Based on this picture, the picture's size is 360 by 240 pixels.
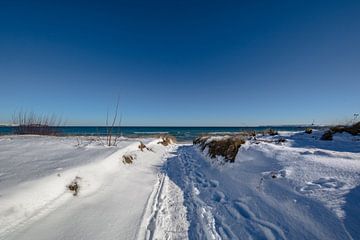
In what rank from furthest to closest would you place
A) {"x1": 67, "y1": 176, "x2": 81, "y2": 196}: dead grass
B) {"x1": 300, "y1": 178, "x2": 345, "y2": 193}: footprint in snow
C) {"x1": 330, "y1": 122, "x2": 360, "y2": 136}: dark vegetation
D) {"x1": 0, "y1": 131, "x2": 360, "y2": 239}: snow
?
1. {"x1": 330, "y1": 122, "x2": 360, "y2": 136}: dark vegetation
2. {"x1": 67, "y1": 176, "x2": 81, "y2": 196}: dead grass
3. {"x1": 300, "y1": 178, "x2": 345, "y2": 193}: footprint in snow
4. {"x1": 0, "y1": 131, "x2": 360, "y2": 239}: snow

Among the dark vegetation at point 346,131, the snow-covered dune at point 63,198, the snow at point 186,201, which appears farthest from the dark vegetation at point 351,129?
the snow-covered dune at point 63,198

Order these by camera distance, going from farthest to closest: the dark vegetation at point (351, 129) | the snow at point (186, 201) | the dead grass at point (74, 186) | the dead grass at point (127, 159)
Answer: the dark vegetation at point (351, 129), the dead grass at point (127, 159), the dead grass at point (74, 186), the snow at point (186, 201)

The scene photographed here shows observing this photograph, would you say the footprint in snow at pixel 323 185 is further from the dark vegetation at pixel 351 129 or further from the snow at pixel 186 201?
the dark vegetation at pixel 351 129

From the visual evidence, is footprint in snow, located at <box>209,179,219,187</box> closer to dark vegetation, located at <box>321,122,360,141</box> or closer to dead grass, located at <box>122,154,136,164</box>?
dead grass, located at <box>122,154,136,164</box>

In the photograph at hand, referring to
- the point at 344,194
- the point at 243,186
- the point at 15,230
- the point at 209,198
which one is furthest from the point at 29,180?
the point at 344,194

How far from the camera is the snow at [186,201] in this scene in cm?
207

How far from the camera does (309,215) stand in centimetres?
209

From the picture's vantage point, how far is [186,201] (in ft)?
10.6

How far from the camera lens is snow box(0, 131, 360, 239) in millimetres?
2068

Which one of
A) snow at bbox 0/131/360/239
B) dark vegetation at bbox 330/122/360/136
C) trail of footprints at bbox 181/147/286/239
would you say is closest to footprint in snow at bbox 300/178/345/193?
snow at bbox 0/131/360/239

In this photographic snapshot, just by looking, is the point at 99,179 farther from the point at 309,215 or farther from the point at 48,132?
the point at 48,132

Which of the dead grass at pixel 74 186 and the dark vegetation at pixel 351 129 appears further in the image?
the dark vegetation at pixel 351 129

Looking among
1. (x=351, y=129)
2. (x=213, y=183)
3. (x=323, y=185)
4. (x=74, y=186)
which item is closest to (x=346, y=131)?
(x=351, y=129)

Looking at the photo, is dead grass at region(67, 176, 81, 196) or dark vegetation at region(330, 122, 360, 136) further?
dark vegetation at region(330, 122, 360, 136)
